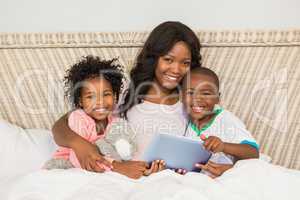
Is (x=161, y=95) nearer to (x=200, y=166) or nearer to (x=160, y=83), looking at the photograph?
(x=160, y=83)

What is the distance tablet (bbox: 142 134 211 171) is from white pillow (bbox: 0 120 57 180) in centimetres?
42

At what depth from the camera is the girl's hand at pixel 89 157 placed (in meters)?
1.27

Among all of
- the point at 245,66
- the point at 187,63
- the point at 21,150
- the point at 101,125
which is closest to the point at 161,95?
the point at 187,63

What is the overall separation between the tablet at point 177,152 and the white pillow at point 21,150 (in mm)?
418

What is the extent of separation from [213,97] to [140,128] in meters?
0.28

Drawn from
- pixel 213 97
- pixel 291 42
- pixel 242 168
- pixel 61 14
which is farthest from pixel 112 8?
pixel 242 168

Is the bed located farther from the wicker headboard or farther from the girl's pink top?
the girl's pink top

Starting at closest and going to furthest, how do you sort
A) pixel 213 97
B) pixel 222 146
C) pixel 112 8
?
pixel 222 146 → pixel 213 97 → pixel 112 8

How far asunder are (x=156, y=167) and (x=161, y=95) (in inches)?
15.2

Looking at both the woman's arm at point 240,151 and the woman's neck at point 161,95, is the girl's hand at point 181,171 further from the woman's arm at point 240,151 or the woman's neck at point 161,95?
the woman's neck at point 161,95

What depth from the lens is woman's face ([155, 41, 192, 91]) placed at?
1.52 metres

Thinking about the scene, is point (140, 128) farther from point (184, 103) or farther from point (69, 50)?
point (69, 50)

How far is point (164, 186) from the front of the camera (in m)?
1.04

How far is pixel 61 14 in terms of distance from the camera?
1.78 meters
